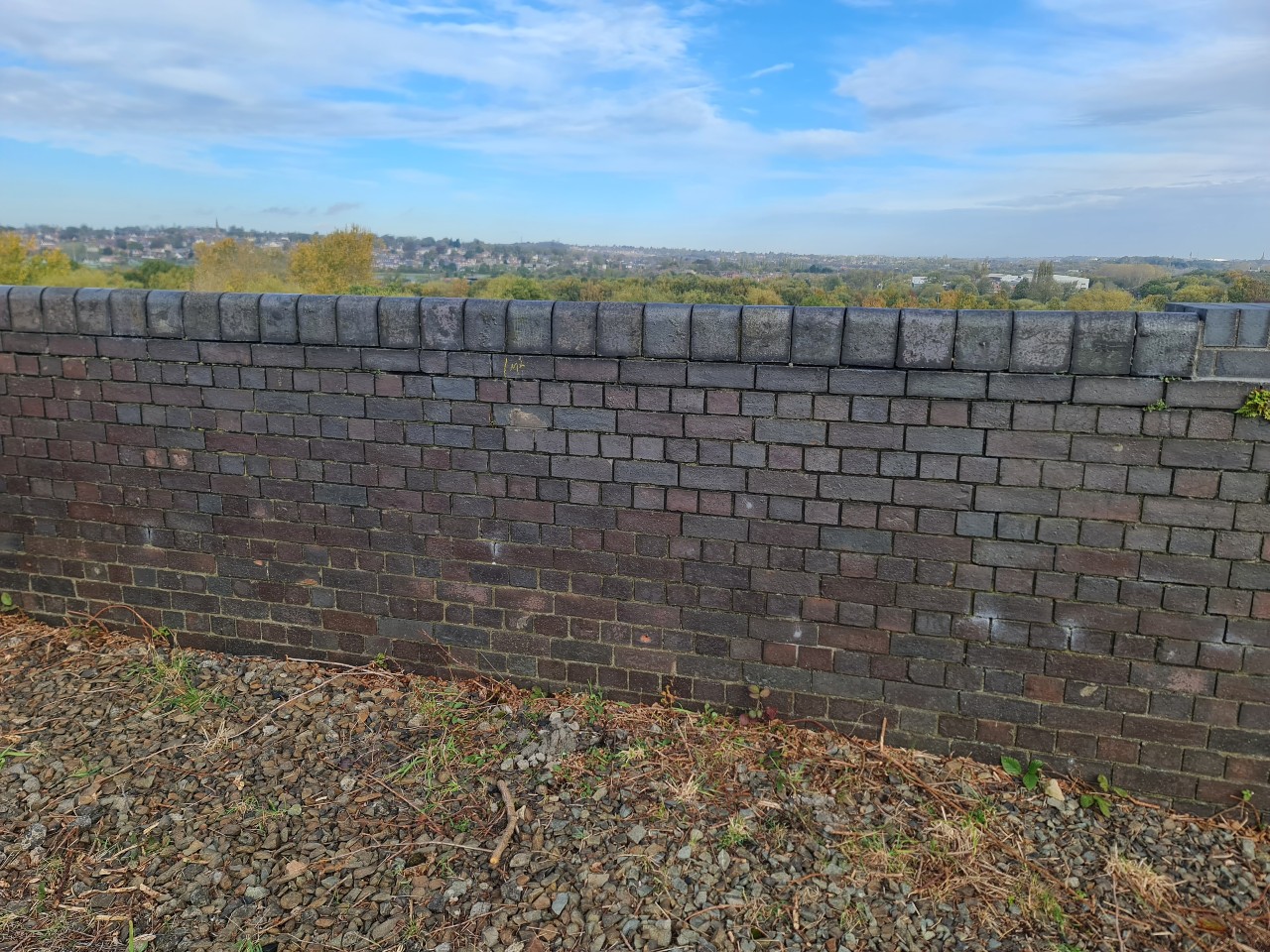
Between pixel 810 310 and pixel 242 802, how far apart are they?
3.20 m

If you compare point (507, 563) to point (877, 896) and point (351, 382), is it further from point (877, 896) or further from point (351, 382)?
point (877, 896)

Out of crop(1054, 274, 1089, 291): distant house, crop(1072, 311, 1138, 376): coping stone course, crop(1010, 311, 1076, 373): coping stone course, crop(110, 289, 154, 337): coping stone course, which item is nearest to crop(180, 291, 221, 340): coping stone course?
crop(110, 289, 154, 337): coping stone course

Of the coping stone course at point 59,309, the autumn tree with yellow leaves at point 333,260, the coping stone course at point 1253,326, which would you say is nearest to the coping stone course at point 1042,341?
the coping stone course at point 1253,326

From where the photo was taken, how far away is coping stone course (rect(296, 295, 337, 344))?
4410mm

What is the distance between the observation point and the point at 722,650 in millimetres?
4207

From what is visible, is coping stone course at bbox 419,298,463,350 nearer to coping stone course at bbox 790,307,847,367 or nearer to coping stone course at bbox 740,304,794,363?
coping stone course at bbox 740,304,794,363

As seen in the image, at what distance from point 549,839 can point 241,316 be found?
3035mm

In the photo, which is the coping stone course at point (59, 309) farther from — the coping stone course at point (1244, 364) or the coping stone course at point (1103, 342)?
the coping stone course at point (1244, 364)

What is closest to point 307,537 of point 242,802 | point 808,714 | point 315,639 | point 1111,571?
point 315,639

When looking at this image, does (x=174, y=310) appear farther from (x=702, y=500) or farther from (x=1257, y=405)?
(x=1257, y=405)

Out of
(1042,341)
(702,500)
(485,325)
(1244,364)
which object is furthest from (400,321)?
(1244,364)

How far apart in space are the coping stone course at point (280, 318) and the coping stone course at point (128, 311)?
2.46 feet

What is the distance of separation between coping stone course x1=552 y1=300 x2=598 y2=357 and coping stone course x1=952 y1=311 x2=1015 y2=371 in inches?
62.5

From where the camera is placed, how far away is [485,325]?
166 inches
